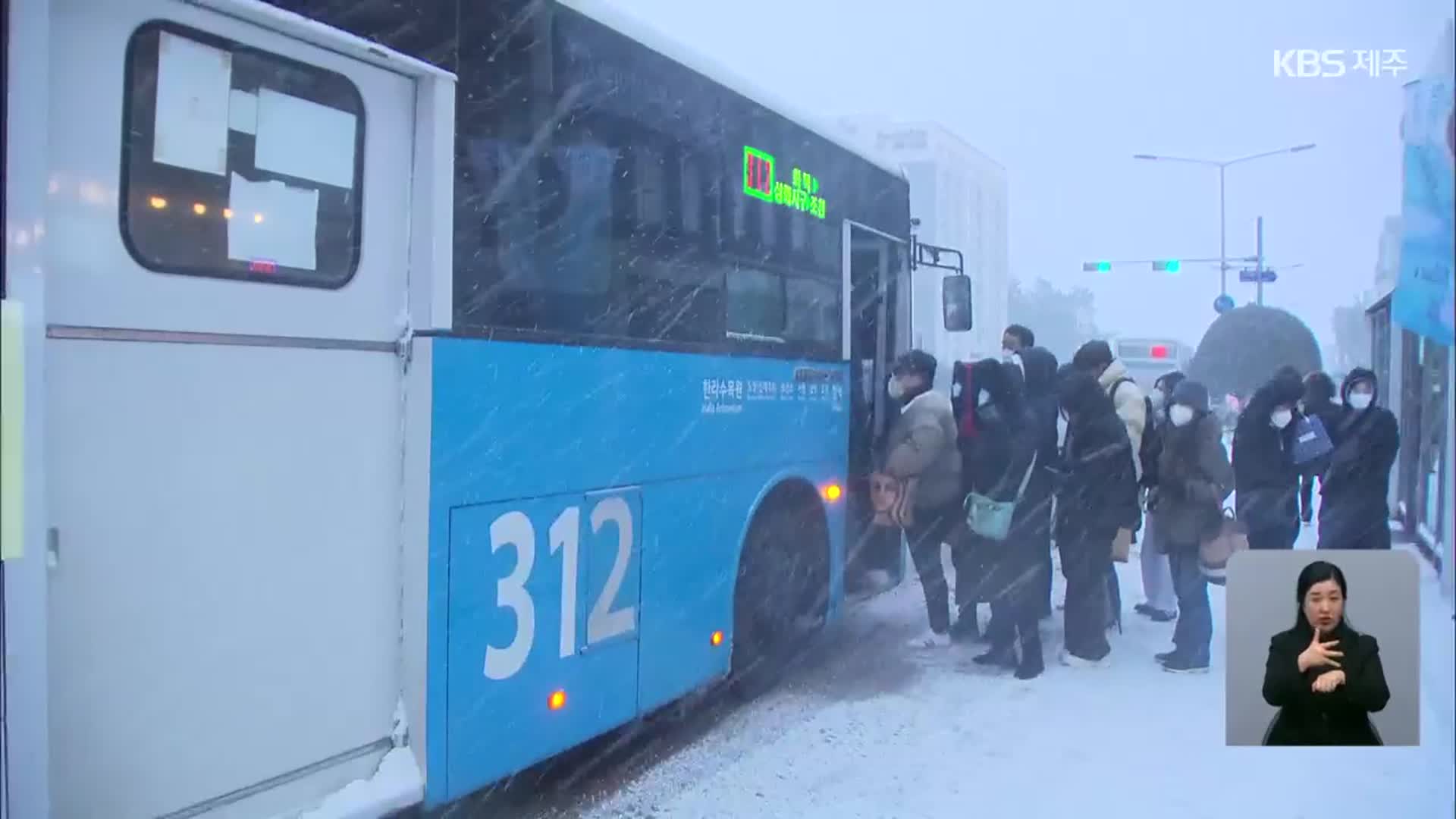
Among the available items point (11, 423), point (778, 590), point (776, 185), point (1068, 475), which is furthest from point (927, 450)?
point (11, 423)

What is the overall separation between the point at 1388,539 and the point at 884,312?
4240 millimetres

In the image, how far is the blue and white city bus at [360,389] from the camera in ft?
8.95

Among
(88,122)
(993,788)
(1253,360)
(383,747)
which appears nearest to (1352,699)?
(993,788)

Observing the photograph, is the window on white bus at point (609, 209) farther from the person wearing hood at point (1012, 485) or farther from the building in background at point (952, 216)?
the person wearing hood at point (1012, 485)

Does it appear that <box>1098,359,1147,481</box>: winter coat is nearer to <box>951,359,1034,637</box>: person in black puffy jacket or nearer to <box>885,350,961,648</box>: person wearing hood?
<box>951,359,1034,637</box>: person in black puffy jacket

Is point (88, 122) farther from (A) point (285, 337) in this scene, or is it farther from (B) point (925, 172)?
(B) point (925, 172)

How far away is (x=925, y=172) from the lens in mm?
7074

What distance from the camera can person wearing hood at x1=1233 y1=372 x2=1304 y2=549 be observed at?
204 inches

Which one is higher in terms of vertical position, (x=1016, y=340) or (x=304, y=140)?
(x=304, y=140)

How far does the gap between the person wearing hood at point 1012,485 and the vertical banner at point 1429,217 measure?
378 centimetres

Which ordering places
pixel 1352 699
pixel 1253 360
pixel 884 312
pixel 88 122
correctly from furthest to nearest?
pixel 884 312 < pixel 1253 360 < pixel 1352 699 < pixel 88 122

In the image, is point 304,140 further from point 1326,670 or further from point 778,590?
point 778,590

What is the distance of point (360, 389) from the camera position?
11.2ft

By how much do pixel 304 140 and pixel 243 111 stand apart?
0.20m
